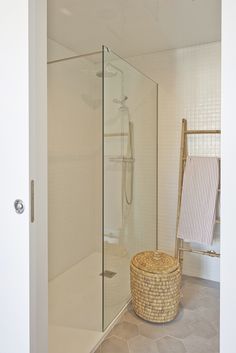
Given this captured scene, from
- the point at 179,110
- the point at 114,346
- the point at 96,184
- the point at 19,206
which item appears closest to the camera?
the point at 19,206

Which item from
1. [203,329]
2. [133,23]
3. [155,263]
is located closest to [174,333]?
[203,329]

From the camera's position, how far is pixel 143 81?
2.57m

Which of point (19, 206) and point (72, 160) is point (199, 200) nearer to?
point (72, 160)

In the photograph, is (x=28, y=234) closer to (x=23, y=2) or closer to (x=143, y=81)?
(x=23, y=2)

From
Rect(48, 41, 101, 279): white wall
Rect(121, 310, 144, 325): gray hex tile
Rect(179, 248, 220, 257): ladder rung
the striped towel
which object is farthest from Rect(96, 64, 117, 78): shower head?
Rect(121, 310, 144, 325): gray hex tile

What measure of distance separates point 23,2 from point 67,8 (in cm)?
106

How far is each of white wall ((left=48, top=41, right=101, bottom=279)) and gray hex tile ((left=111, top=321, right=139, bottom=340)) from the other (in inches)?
A: 34.1

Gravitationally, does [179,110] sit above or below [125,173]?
above

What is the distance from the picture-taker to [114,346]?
1.74m

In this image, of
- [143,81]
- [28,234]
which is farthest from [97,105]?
[28,234]

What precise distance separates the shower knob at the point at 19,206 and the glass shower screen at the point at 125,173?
1.01 metres

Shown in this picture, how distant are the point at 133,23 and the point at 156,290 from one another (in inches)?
77.0

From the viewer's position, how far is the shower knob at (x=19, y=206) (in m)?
1.03
